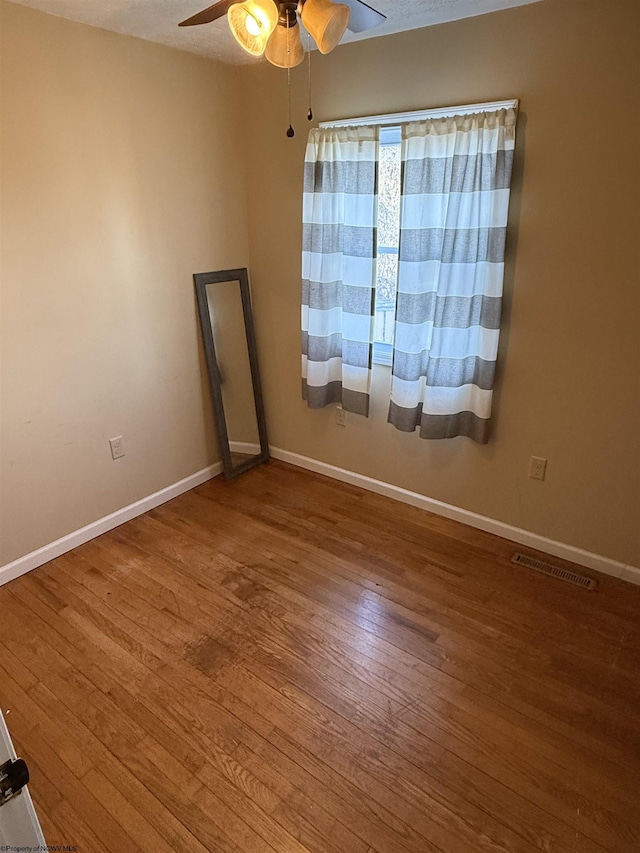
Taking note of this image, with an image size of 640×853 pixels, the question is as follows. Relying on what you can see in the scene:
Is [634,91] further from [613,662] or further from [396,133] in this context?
[613,662]

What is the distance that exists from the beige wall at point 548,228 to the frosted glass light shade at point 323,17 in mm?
1075

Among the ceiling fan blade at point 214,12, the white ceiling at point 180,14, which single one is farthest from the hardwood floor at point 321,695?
the white ceiling at point 180,14

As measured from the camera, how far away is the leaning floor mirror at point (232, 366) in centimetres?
310

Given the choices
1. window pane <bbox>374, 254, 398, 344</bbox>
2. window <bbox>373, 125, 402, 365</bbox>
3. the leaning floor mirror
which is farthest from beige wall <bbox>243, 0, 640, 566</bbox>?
the leaning floor mirror

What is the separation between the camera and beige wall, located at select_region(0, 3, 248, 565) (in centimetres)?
219

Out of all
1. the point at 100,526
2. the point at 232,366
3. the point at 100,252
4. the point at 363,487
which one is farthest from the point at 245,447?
the point at 100,252

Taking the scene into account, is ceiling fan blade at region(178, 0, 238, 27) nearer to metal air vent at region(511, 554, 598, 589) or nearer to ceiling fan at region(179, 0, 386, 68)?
ceiling fan at region(179, 0, 386, 68)

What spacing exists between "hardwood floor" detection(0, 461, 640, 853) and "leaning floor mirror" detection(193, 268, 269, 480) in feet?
2.54

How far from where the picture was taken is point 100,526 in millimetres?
2818

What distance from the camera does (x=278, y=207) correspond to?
3.01 meters

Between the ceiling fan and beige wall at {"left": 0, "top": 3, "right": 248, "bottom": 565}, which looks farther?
beige wall at {"left": 0, "top": 3, "right": 248, "bottom": 565}

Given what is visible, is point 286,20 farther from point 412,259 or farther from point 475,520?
point 475,520

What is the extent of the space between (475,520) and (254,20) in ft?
7.80

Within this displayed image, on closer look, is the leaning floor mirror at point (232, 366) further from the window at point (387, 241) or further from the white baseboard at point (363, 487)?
the window at point (387, 241)
